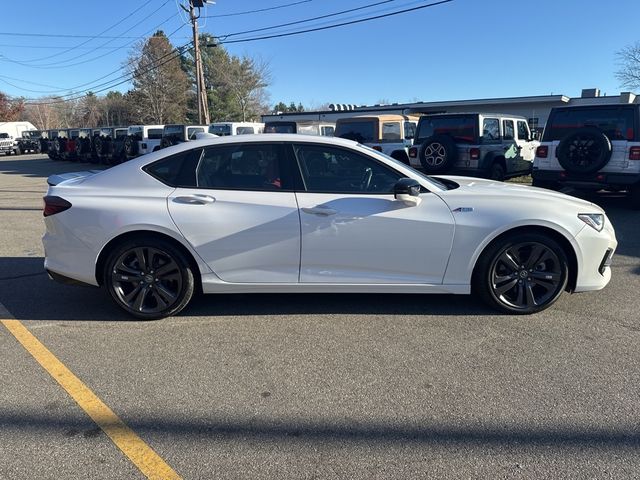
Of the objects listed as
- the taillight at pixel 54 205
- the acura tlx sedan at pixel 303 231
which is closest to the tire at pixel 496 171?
the acura tlx sedan at pixel 303 231

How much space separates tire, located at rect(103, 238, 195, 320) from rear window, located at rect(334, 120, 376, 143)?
34.0 feet

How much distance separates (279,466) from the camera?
95.4 inches

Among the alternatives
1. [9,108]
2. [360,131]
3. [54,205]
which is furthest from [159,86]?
[54,205]

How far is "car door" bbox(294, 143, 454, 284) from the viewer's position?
4.03 meters

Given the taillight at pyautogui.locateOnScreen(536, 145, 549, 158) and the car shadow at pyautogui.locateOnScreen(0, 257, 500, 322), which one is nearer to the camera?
the car shadow at pyautogui.locateOnScreen(0, 257, 500, 322)

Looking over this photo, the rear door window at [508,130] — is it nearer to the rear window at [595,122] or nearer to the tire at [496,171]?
the tire at [496,171]

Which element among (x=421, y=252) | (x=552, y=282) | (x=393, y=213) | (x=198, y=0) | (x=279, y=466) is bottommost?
(x=279, y=466)

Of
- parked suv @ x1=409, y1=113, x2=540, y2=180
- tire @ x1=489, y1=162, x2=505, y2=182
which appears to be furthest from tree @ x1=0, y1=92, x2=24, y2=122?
tire @ x1=489, y1=162, x2=505, y2=182

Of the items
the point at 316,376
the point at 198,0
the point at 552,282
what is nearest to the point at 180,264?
the point at 316,376

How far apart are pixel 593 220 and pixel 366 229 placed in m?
1.94

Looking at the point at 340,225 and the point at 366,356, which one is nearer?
the point at 366,356

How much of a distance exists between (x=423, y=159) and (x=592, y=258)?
7665mm

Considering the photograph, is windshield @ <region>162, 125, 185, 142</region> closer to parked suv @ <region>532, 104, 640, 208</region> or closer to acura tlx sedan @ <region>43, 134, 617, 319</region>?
parked suv @ <region>532, 104, 640, 208</region>

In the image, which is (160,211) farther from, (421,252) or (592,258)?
(592,258)
